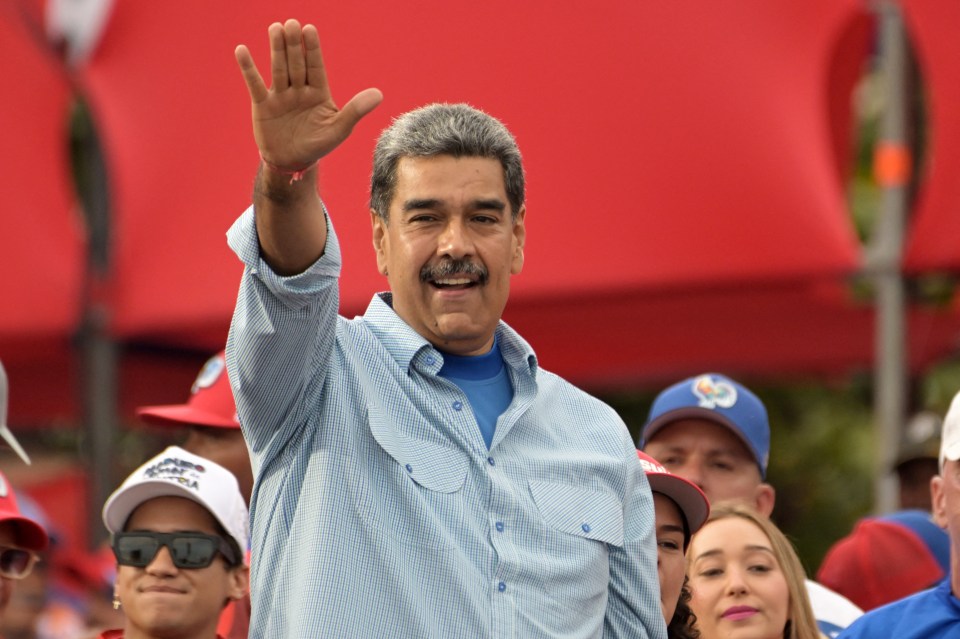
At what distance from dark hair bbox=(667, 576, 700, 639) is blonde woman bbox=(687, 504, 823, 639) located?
317 millimetres

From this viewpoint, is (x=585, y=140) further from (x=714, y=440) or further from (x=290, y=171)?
(x=290, y=171)

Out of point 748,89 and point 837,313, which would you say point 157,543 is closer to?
point 748,89

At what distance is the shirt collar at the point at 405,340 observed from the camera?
2812 millimetres

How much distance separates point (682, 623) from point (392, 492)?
131 centimetres

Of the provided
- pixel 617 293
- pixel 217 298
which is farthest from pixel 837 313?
pixel 217 298

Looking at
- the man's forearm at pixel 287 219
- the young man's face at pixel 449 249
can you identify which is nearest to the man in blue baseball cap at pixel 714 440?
the young man's face at pixel 449 249

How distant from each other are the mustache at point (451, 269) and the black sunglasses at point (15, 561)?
1718 mm

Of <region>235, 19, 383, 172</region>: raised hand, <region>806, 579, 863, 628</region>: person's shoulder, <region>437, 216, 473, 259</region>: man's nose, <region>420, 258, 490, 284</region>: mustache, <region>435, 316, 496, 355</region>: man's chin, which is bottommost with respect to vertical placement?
<region>806, 579, 863, 628</region>: person's shoulder

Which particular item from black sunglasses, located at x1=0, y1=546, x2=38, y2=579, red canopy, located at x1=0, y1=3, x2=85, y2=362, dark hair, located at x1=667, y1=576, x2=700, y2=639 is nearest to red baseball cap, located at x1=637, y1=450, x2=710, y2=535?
dark hair, located at x1=667, y1=576, x2=700, y2=639

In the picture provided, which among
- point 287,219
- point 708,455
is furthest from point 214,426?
point 287,219

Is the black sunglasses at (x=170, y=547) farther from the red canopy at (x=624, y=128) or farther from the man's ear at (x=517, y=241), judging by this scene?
the red canopy at (x=624, y=128)

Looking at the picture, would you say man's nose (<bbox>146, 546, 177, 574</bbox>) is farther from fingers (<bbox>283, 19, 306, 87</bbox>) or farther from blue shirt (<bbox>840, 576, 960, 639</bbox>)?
fingers (<bbox>283, 19, 306, 87</bbox>)

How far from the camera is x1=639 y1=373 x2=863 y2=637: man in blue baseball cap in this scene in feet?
15.6

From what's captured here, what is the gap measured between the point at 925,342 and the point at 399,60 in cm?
357
